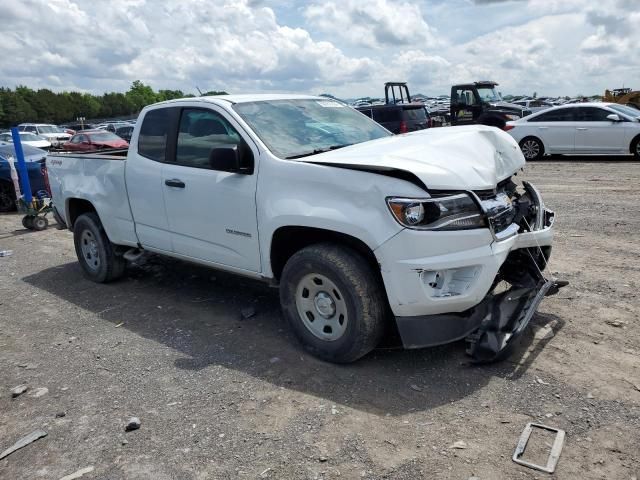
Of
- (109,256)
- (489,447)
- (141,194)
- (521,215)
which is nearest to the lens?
(489,447)

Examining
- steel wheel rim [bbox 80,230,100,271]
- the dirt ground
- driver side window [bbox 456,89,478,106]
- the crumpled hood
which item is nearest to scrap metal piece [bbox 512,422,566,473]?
the dirt ground

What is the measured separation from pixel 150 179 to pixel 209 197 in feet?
3.15

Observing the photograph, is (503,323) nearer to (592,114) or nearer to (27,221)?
(27,221)

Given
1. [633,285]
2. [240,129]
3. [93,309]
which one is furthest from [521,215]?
[93,309]

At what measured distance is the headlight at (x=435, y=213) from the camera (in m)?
3.35

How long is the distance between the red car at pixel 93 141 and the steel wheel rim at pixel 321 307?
60.9 ft

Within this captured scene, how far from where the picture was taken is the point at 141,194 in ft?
17.2

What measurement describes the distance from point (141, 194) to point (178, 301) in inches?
45.1

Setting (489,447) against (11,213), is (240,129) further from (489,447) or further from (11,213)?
(11,213)

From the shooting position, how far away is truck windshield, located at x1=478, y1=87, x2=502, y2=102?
20.7 metres

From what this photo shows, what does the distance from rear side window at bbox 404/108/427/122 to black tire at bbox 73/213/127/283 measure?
12.6 m

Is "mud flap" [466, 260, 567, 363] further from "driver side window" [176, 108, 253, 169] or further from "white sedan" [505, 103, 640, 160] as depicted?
"white sedan" [505, 103, 640, 160]

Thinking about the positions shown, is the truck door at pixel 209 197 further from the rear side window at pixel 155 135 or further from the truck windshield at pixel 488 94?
the truck windshield at pixel 488 94

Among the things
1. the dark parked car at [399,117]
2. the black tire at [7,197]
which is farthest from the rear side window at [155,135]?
the dark parked car at [399,117]
